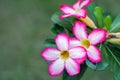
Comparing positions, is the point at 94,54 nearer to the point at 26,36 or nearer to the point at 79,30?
the point at 79,30

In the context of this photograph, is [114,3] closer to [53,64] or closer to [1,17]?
[1,17]

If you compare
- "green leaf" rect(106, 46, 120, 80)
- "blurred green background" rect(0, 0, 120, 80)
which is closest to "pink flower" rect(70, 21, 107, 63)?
"green leaf" rect(106, 46, 120, 80)

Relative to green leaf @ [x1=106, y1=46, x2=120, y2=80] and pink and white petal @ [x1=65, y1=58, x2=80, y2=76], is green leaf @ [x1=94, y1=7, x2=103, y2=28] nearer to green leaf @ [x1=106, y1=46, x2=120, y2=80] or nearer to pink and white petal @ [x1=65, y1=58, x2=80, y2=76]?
green leaf @ [x1=106, y1=46, x2=120, y2=80]

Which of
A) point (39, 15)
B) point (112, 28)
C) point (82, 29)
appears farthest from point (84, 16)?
point (39, 15)

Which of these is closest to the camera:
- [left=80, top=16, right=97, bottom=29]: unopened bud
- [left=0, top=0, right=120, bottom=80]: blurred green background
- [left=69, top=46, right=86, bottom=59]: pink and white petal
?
[left=69, top=46, right=86, bottom=59]: pink and white petal

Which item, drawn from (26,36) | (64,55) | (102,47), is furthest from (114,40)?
(26,36)

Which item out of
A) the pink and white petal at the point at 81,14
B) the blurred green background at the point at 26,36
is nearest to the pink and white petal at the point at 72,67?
the pink and white petal at the point at 81,14

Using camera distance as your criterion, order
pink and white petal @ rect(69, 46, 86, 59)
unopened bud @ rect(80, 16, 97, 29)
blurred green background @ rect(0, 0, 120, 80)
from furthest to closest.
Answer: blurred green background @ rect(0, 0, 120, 80)
unopened bud @ rect(80, 16, 97, 29)
pink and white petal @ rect(69, 46, 86, 59)

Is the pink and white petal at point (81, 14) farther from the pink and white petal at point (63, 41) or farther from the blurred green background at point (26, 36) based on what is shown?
the blurred green background at point (26, 36)

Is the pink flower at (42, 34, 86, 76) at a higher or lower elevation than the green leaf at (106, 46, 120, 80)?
higher
